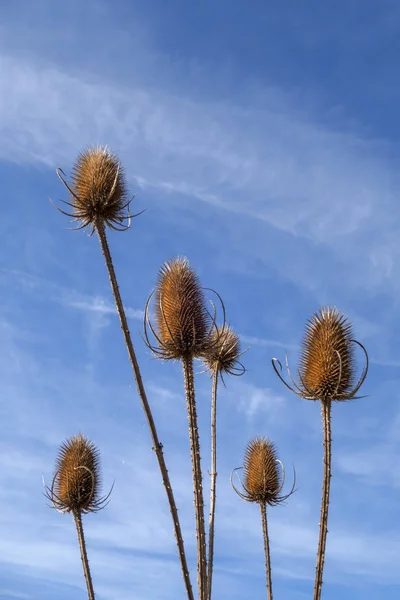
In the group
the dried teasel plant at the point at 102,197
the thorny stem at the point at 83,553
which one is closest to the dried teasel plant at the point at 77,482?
the thorny stem at the point at 83,553

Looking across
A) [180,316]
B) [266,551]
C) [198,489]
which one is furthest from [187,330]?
[266,551]

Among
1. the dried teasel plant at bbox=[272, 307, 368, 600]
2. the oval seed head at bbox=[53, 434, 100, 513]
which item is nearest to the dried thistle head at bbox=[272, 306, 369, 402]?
the dried teasel plant at bbox=[272, 307, 368, 600]

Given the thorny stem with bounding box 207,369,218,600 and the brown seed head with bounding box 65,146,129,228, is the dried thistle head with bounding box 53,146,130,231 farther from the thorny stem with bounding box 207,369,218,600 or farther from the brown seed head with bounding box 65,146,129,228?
the thorny stem with bounding box 207,369,218,600

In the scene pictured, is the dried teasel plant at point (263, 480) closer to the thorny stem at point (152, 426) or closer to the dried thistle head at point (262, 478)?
the dried thistle head at point (262, 478)

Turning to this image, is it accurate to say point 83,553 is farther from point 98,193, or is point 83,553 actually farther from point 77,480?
point 98,193

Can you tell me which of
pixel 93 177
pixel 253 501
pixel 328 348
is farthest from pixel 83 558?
pixel 93 177

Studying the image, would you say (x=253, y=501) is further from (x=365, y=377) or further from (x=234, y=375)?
(x=365, y=377)
